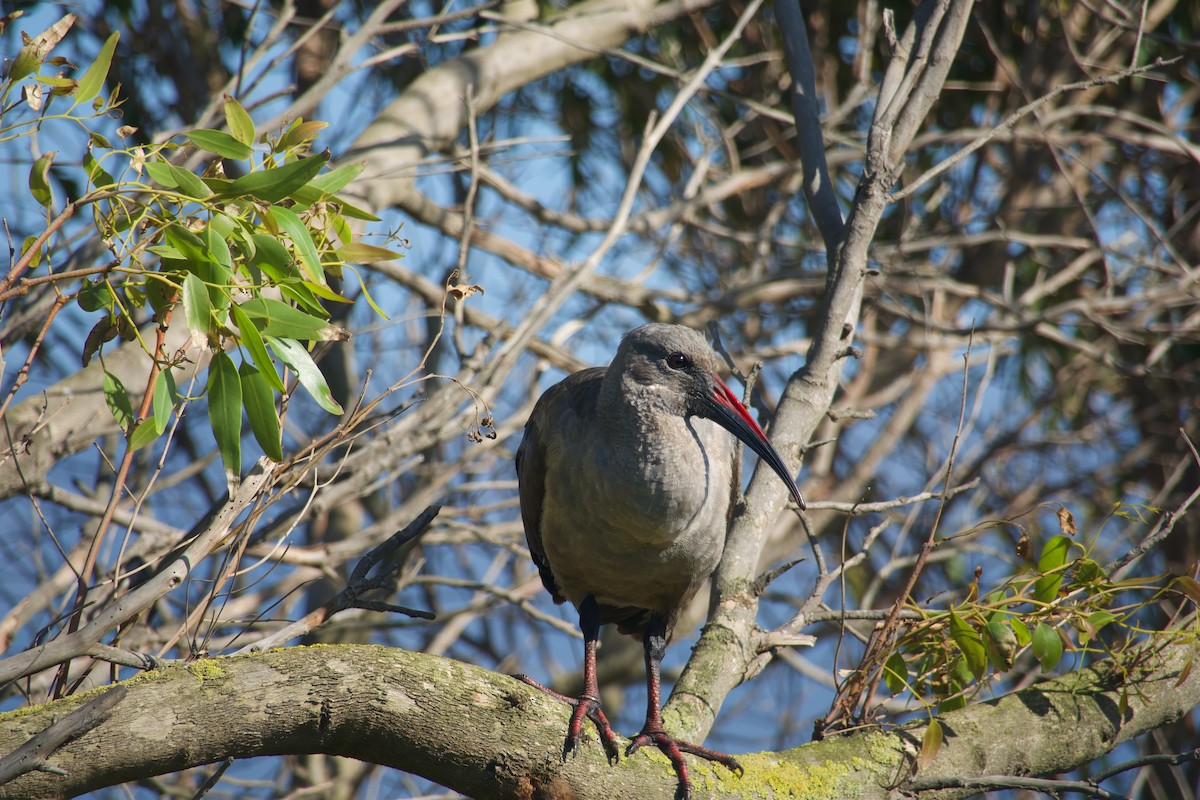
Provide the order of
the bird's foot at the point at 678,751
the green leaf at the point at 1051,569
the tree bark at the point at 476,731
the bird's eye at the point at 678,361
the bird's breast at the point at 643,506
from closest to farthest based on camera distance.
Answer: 1. the tree bark at the point at 476,731
2. the bird's foot at the point at 678,751
3. the green leaf at the point at 1051,569
4. the bird's breast at the point at 643,506
5. the bird's eye at the point at 678,361

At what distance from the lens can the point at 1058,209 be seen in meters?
7.59

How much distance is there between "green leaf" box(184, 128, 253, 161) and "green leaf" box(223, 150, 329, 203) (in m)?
0.09

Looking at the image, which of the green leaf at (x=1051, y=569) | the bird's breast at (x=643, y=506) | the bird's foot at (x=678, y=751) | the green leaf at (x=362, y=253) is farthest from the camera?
the bird's breast at (x=643, y=506)

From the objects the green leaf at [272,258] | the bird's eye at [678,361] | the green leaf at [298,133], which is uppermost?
the green leaf at [298,133]

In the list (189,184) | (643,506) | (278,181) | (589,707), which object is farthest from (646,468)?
(189,184)

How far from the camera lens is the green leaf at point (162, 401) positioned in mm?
2382

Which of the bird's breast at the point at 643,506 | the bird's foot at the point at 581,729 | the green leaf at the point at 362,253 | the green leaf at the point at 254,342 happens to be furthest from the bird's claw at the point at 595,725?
the green leaf at the point at 362,253

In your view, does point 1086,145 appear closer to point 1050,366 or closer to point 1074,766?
point 1050,366

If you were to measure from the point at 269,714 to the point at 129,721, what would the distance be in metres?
0.27

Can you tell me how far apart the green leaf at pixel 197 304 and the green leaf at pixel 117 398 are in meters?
0.46

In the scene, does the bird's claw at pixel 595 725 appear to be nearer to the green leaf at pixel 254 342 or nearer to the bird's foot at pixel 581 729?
the bird's foot at pixel 581 729

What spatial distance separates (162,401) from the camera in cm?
243

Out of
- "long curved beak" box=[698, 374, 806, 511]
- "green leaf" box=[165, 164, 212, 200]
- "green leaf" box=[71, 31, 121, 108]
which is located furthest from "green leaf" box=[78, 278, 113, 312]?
"long curved beak" box=[698, 374, 806, 511]

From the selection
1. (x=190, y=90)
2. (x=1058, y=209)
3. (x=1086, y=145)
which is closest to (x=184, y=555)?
(x=190, y=90)
